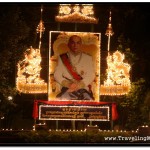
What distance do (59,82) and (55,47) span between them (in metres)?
1.23

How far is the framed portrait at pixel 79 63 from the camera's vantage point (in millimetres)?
16281

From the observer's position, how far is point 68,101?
16.2 meters

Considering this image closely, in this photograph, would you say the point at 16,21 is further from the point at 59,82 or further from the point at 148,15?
the point at 148,15

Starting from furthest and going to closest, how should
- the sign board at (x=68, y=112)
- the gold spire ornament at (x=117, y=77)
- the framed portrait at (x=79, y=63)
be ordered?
the gold spire ornament at (x=117, y=77) → the framed portrait at (x=79, y=63) → the sign board at (x=68, y=112)

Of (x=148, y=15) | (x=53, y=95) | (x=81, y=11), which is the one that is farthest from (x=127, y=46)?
(x=53, y=95)

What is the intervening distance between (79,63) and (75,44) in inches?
26.6

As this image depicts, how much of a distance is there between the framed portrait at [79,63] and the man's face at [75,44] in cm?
8

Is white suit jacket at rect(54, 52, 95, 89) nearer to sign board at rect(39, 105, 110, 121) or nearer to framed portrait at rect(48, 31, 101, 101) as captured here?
framed portrait at rect(48, 31, 101, 101)

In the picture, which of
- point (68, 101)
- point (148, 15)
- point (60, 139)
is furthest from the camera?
point (148, 15)

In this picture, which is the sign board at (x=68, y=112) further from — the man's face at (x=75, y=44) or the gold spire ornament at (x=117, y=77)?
the man's face at (x=75, y=44)

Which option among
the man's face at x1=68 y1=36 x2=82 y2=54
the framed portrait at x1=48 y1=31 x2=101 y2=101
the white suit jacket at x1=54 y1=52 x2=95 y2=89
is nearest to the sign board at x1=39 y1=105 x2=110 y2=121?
the framed portrait at x1=48 y1=31 x2=101 y2=101

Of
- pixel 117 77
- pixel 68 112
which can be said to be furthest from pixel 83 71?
pixel 68 112

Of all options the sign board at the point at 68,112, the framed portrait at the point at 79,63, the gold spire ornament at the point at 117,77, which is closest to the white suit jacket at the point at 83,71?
the framed portrait at the point at 79,63

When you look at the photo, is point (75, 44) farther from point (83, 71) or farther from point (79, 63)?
point (83, 71)
